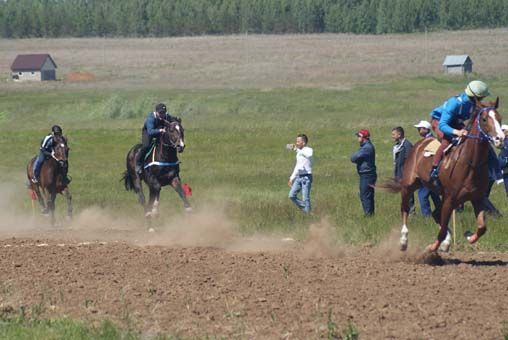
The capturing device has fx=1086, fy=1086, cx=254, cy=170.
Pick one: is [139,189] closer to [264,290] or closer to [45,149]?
[45,149]

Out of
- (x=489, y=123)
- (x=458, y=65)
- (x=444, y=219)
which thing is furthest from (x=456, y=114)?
(x=458, y=65)

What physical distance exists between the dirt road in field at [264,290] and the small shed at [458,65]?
259 feet

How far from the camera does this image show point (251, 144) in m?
40.9

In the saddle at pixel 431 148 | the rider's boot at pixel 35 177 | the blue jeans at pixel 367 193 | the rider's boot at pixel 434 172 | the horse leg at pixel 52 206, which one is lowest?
the horse leg at pixel 52 206

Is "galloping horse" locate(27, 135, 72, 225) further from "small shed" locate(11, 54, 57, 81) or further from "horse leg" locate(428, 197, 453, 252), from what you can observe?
"small shed" locate(11, 54, 57, 81)

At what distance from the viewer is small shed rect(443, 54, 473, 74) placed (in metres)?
93.6

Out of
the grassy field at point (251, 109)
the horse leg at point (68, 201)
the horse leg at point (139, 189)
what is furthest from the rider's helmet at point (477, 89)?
the horse leg at point (68, 201)

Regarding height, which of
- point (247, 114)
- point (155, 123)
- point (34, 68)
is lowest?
point (34, 68)

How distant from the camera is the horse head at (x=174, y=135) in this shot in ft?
66.9

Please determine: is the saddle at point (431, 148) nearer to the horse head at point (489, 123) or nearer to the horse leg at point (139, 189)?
the horse head at point (489, 123)

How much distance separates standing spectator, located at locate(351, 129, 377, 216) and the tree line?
13193 cm

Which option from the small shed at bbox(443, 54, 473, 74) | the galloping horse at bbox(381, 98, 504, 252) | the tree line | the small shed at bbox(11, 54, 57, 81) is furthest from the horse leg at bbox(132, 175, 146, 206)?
the tree line

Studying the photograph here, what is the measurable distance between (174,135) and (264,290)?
8341mm

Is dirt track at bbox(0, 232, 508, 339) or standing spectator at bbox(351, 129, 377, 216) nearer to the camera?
dirt track at bbox(0, 232, 508, 339)
